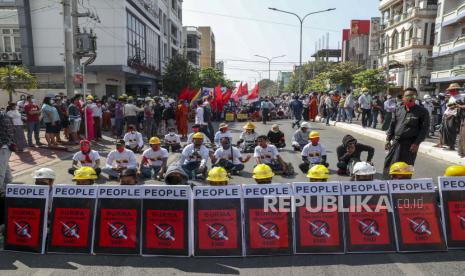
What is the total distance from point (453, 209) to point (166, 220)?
11.8ft

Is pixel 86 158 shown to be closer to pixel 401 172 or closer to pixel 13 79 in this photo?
pixel 401 172

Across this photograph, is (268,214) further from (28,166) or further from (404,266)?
(28,166)

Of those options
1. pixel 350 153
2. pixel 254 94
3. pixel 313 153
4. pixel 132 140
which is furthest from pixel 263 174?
pixel 254 94

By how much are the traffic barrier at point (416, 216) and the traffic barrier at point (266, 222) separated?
133 centimetres

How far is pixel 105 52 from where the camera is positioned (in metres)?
29.7

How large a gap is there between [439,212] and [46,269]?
15.7ft

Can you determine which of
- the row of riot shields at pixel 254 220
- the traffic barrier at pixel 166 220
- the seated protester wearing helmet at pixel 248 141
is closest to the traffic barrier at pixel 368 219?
the row of riot shields at pixel 254 220

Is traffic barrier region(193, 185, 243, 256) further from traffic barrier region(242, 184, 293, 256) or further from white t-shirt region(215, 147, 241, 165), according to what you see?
white t-shirt region(215, 147, 241, 165)

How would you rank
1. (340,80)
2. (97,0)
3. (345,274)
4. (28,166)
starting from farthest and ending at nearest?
(340,80) → (97,0) → (28,166) → (345,274)

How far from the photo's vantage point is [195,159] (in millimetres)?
9344

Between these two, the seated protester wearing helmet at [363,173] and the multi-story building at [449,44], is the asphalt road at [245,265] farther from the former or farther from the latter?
the multi-story building at [449,44]

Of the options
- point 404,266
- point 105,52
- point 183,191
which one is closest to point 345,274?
point 404,266


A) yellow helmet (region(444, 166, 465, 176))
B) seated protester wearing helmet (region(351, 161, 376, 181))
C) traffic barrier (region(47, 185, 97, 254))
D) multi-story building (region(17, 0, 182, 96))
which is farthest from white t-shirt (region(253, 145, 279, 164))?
multi-story building (region(17, 0, 182, 96))

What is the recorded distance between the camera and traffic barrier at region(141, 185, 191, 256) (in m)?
4.67
